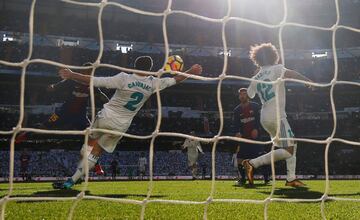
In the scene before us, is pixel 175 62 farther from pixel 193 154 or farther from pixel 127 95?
pixel 193 154

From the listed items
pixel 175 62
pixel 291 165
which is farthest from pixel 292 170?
pixel 175 62

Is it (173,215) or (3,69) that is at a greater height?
(3,69)

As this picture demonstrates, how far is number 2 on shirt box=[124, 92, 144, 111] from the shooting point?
569cm

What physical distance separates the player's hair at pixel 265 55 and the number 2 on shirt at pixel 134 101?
153 cm

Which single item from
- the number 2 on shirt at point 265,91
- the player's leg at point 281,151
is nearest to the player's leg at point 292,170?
the player's leg at point 281,151

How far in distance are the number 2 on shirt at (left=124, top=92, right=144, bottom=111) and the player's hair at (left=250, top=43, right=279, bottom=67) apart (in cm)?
153

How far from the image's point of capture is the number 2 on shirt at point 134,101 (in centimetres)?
569

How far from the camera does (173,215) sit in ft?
11.4

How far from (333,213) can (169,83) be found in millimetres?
2447

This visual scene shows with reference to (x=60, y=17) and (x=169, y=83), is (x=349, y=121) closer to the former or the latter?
(x=60, y=17)

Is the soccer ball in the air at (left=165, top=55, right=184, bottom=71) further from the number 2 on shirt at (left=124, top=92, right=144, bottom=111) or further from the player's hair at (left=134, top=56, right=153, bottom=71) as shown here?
the player's hair at (left=134, top=56, right=153, bottom=71)

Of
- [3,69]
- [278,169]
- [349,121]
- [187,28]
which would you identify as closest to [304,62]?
[349,121]

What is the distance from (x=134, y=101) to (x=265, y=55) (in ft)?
5.71

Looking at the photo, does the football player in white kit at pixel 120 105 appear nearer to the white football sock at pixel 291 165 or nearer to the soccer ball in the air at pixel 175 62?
the soccer ball in the air at pixel 175 62
